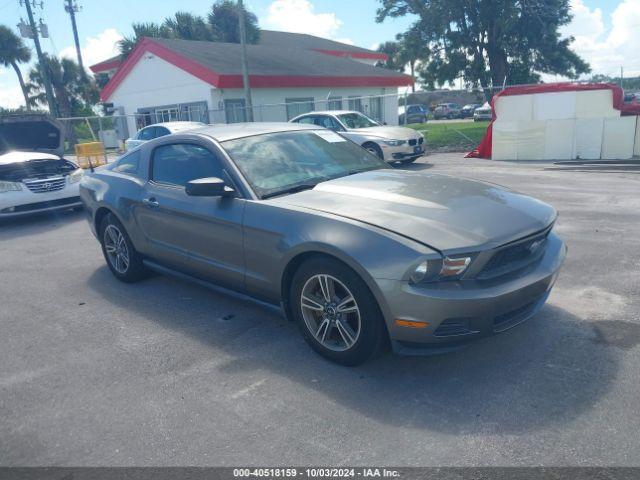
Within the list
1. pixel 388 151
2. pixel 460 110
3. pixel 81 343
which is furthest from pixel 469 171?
pixel 460 110

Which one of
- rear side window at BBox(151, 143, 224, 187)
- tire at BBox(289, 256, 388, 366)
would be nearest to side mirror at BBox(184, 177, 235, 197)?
rear side window at BBox(151, 143, 224, 187)

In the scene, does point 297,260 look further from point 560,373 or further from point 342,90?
point 342,90

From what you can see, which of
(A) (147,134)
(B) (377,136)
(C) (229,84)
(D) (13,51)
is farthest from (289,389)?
(D) (13,51)

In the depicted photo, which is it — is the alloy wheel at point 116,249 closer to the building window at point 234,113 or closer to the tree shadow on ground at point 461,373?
the tree shadow on ground at point 461,373

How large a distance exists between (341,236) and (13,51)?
Answer: 165ft

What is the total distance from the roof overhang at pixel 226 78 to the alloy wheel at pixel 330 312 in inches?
774

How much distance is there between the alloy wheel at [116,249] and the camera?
5.37 metres

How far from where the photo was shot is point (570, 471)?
2441 mm

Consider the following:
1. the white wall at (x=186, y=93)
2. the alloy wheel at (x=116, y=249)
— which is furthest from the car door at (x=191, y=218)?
the white wall at (x=186, y=93)

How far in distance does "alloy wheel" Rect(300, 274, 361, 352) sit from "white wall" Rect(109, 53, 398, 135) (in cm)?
1800

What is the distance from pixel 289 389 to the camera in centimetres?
329

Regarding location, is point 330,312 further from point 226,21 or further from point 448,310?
point 226,21

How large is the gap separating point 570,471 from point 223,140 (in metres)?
3.33

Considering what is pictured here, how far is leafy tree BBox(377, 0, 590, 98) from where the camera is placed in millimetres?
26922
